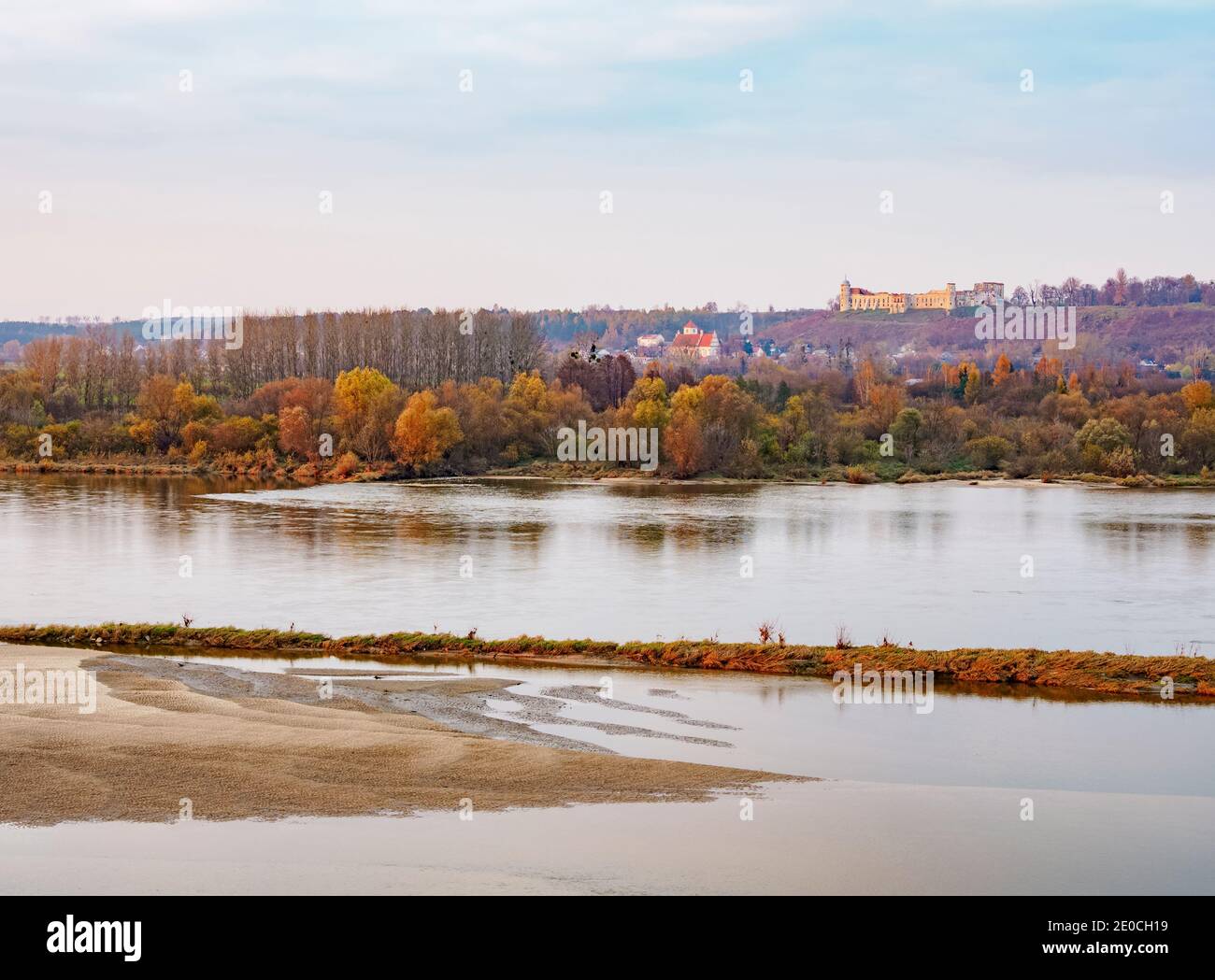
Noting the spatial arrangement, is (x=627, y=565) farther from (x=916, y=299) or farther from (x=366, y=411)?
(x=916, y=299)

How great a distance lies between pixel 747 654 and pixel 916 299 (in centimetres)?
16296

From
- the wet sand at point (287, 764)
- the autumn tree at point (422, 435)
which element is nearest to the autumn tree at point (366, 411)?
the autumn tree at point (422, 435)

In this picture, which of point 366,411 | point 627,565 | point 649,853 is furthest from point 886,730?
point 366,411

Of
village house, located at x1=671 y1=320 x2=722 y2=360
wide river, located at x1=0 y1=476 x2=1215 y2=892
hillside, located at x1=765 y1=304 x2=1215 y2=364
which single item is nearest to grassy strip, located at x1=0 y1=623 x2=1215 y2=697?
wide river, located at x1=0 y1=476 x2=1215 y2=892

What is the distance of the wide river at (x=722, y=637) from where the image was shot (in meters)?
8.28

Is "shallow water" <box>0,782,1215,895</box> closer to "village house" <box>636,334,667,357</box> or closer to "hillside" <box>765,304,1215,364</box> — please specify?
"hillside" <box>765,304,1215,364</box>

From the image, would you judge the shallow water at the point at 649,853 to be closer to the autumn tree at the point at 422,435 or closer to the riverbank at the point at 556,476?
the riverbank at the point at 556,476

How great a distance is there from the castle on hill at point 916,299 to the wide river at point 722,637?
417 feet

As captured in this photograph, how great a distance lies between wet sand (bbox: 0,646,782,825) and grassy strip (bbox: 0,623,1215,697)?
367cm

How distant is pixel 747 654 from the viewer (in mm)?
16391

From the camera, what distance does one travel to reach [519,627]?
1872 centimetres
